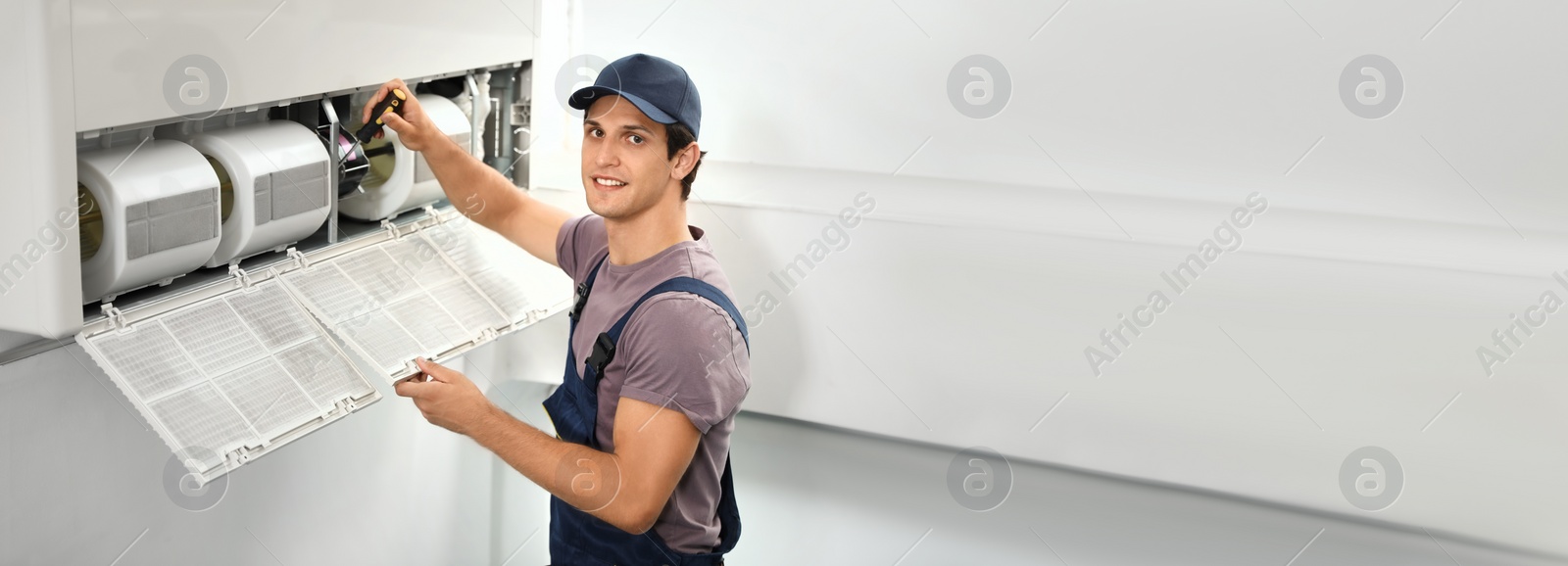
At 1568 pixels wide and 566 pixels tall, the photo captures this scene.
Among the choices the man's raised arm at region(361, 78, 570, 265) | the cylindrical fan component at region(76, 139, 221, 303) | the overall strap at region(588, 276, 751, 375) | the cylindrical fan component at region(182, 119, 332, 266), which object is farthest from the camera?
the man's raised arm at region(361, 78, 570, 265)

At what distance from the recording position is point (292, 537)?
68.9 inches

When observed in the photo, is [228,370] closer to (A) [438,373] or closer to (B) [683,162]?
(A) [438,373]

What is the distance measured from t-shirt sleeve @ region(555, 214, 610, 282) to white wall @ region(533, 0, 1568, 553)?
12.6 inches

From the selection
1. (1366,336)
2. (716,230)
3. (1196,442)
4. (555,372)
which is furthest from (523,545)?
(1366,336)

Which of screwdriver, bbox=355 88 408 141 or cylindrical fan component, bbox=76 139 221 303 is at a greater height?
screwdriver, bbox=355 88 408 141

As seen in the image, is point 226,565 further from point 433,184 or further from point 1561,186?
point 1561,186

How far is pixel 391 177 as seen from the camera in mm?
1649

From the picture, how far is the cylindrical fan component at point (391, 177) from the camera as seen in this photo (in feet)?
5.38

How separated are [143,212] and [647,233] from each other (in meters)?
0.59

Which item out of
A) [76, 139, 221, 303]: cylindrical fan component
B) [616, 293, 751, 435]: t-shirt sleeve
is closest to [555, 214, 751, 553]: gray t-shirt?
[616, 293, 751, 435]: t-shirt sleeve

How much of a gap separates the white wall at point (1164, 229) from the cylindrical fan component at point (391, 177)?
11.6 inches

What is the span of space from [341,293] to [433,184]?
31 centimetres

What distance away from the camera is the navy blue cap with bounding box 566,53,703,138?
145cm

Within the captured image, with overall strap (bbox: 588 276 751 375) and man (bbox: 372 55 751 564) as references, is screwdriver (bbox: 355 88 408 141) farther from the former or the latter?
overall strap (bbox: 588 276 751 375)
